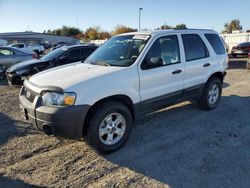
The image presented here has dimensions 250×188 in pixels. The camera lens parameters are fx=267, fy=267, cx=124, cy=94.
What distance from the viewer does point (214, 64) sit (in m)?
6.23

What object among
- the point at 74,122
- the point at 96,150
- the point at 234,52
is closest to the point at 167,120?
the point at 96,150

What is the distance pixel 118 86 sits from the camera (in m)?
4.21

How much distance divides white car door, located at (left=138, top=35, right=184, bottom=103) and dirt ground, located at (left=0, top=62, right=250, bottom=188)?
30.8 inches

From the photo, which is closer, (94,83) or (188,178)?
(188,178)

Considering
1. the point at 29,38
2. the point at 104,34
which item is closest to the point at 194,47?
the point at 29,38

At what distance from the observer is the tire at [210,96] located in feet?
20.4

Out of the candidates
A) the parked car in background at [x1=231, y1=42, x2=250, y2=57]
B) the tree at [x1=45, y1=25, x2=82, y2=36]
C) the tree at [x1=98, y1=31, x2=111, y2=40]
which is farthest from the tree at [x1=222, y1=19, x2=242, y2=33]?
the parked car in background at [x1=231, y1=42, x2=250, y2=57]

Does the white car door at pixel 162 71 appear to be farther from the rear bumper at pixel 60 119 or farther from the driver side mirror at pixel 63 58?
the driver side mirror at pixel 63 58

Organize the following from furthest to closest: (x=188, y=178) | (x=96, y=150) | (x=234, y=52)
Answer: (x=234, y=52) → (x=96, y=150) → (x=188, y=178)

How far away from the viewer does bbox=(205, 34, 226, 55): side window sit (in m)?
6.29

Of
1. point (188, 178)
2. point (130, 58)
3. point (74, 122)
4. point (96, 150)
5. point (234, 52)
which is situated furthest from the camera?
point (234, 52)

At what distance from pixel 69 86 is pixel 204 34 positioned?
148 inches

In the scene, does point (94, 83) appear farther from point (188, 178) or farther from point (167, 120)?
point (167, 120)

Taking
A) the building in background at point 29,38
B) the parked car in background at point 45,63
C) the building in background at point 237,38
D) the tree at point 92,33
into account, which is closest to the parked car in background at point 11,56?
the parked car in background at point 45,63
